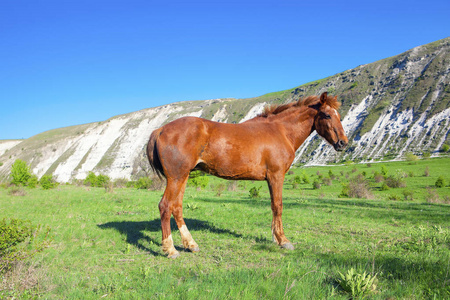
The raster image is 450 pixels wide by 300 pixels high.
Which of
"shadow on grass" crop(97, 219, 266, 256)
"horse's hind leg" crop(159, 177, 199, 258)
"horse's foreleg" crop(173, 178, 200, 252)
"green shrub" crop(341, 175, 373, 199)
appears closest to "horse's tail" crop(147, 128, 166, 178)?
"horse's hind leg" crop(159, 177, 199, 258)

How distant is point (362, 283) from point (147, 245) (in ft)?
15.5

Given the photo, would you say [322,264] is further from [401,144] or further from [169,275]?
[401,144]

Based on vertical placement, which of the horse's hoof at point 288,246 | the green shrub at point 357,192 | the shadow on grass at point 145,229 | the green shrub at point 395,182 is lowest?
the green shrub at point 395,182

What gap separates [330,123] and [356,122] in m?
70.7

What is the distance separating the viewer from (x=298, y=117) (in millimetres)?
7469

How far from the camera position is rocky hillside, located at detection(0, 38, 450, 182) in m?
58.2

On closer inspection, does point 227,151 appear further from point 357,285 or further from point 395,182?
point 395,182

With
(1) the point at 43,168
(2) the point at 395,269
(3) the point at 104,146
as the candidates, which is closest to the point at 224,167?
(2) the point at 395,269

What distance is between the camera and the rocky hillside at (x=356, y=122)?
5819cm

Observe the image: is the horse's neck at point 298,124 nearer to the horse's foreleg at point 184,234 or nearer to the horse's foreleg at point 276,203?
the horse's foreleg at point 276,203

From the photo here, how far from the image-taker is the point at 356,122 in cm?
7075

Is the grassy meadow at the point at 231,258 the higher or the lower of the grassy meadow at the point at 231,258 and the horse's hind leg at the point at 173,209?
the lower

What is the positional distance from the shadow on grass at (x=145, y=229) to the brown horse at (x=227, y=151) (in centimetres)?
91

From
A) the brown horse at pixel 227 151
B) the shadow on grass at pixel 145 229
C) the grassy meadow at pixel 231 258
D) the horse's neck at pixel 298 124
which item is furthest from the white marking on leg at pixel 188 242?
the horse's neck at pixel 298 124
